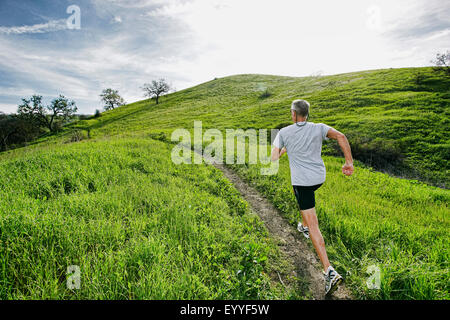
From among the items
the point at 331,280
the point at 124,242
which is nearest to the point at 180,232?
the point at 124,242

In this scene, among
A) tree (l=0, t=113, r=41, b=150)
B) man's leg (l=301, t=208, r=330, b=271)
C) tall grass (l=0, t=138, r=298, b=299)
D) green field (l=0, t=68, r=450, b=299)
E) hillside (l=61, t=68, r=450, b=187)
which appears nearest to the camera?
tall grass (l=0, t=138, r=298, b=299)

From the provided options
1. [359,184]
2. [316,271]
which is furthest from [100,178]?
[359,184]

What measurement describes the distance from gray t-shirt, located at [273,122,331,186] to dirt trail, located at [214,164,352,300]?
171 cm

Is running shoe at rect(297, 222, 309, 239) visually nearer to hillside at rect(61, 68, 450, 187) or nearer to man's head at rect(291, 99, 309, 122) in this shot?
man's head at rect(291, 99, 309, 122)

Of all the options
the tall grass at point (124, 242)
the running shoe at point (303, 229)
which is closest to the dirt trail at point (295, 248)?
the running shoe at point (303, 229)

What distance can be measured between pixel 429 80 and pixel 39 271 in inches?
1786

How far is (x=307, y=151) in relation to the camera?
3.80 m

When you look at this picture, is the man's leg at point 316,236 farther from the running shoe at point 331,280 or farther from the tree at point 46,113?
the tree at point 46,113

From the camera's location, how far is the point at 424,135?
15.2 m

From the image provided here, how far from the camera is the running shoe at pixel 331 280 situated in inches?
125

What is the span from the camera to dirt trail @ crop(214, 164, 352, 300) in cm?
339

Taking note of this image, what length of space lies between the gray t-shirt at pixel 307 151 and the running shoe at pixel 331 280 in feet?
5.22

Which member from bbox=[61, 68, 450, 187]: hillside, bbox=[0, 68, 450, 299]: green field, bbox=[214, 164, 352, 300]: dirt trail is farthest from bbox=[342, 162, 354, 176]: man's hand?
bbox=[61, 68, 450, 187]: hillside
